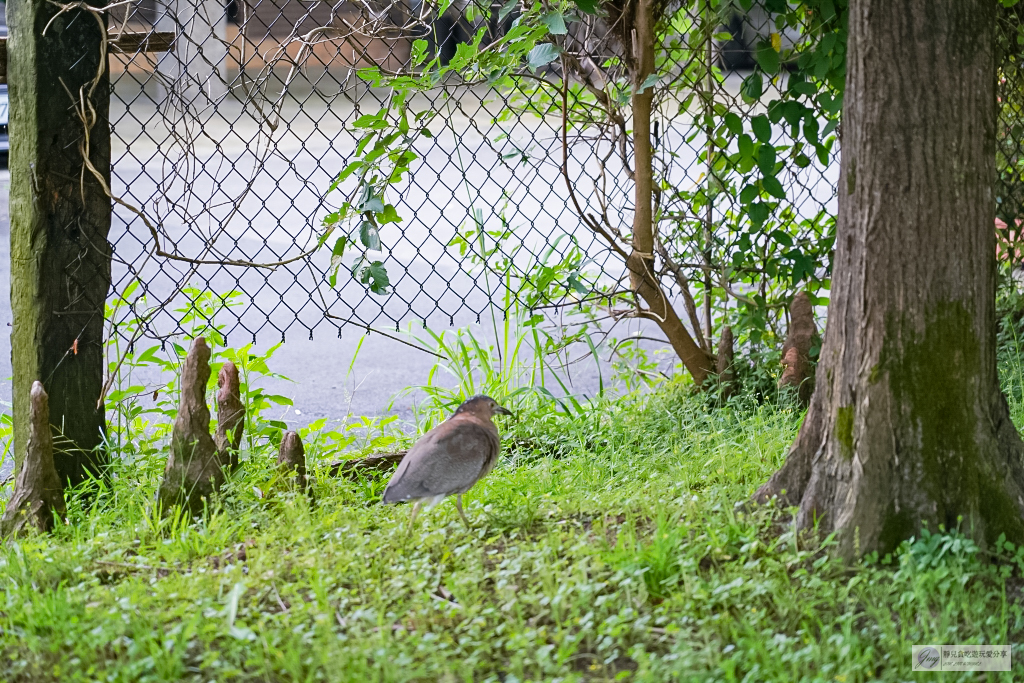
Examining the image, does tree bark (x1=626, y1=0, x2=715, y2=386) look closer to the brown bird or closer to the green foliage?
the green foliage

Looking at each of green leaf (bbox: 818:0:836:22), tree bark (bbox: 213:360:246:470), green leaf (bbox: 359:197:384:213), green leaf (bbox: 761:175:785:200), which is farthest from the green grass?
green leaf (bbox: 818:0:836:22)

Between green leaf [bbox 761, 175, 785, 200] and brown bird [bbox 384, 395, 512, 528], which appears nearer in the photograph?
brown bird [bbox 384, 395, 512, 528]

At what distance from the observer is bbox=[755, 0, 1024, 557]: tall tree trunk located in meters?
2.13

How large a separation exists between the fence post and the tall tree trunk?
221 centimetres

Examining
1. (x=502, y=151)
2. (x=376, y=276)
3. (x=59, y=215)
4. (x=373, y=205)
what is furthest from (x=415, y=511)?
(x=502, y=151)

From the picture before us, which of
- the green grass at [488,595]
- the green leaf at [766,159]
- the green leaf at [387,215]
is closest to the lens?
the green grass at [488,595]

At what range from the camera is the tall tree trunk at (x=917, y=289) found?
2.13m

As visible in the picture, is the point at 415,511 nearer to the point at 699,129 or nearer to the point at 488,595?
the point at 488,595

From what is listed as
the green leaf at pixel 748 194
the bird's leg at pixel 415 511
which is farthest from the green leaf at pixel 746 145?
the bird's leg at pixel 415 511

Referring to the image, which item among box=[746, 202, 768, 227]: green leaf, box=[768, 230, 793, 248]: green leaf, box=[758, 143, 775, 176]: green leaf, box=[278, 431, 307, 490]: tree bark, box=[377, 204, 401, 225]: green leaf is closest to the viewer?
box=[278, 431, 307, 490]: tree bark

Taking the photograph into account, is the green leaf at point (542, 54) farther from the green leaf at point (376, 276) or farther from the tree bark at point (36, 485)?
the tree bark at point (36, 485)

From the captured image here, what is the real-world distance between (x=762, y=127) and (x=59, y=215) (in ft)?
7.78

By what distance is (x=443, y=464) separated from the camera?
258 centimetres

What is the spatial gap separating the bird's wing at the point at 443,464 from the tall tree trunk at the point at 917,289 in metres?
0.92
